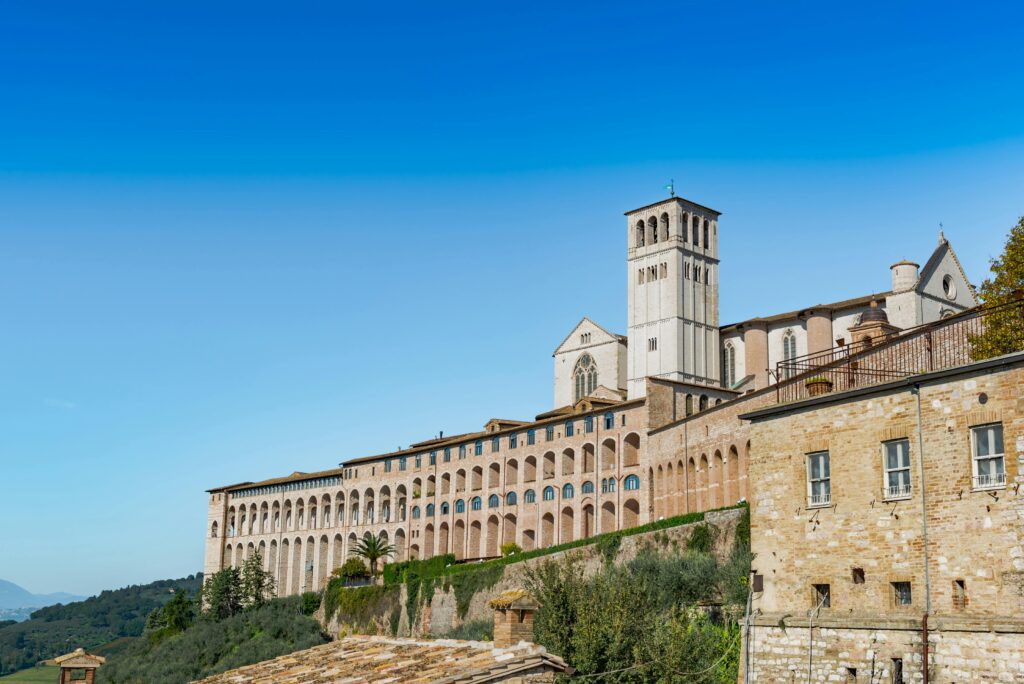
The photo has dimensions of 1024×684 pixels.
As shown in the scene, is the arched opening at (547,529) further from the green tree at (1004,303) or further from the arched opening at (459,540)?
the green tree at (1004,303)

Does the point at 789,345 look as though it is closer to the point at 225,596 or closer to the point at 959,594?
the point at 225,596

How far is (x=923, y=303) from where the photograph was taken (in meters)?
67.6

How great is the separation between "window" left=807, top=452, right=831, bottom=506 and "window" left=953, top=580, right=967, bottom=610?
332cm

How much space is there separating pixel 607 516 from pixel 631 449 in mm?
4790

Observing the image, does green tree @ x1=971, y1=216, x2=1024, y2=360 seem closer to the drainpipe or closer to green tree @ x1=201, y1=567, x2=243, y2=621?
the drainpipe

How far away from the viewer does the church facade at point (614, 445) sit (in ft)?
200

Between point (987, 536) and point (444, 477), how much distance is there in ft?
203

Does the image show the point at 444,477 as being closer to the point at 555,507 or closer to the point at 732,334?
the point at 555,507

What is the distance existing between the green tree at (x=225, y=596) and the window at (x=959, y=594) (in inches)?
2875

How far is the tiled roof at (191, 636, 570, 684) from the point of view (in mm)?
17891

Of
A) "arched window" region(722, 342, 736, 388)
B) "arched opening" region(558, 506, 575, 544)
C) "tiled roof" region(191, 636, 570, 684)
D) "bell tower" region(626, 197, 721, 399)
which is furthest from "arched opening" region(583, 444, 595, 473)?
"tiled roof" region(191, 636, 570, 684)

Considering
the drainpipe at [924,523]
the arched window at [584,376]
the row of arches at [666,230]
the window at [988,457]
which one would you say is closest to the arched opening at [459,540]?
the arched window at [584,376]

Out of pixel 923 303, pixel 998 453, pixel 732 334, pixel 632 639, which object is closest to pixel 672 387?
pixel 923 303

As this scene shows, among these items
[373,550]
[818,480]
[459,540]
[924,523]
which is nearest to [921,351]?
[818,480]
